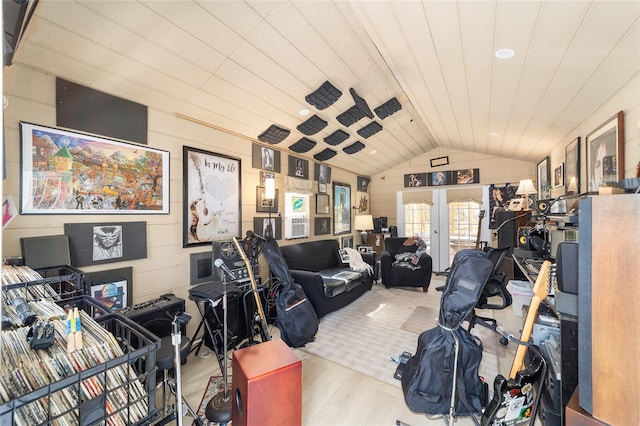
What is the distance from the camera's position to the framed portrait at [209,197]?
9.04 ft

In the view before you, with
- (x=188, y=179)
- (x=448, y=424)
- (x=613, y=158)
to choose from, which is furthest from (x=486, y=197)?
(x=188, y=179)

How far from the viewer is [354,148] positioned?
184 inches

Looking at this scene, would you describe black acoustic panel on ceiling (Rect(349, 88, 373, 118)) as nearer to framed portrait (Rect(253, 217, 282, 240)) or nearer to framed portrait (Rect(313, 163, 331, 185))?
framed portrait (Rect(313, 163, 331, 185))

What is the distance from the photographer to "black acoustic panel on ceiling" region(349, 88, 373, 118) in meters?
3.08

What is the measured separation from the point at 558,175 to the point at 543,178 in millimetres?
966

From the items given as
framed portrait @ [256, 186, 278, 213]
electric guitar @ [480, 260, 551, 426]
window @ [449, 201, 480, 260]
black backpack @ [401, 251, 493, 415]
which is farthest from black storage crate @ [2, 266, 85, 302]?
window @ [449, 201, 480, 260]

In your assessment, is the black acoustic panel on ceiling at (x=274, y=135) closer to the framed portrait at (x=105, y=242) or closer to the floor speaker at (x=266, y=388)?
the framed portrait at (x=105, y=242)

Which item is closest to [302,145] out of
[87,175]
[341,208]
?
[341,208]

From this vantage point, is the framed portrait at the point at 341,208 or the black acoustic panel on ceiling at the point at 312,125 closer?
the black acoustic panel on ceiling at the point at 312,125

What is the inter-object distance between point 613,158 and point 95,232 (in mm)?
4043

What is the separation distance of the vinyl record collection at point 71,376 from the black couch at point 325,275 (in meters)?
2.49

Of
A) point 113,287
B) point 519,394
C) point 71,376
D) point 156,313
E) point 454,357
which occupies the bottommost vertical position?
point 519,394

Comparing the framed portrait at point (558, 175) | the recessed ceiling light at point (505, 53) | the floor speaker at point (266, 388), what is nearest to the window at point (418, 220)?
the framed portrait at point (558, 175)

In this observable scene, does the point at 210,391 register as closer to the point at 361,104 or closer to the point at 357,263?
the point at 357,263
